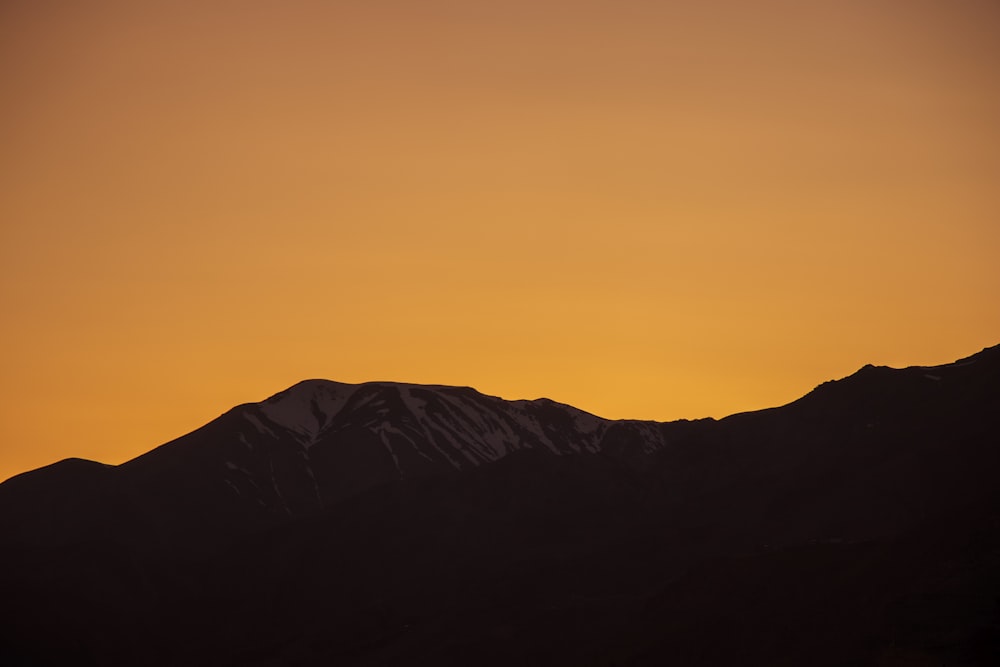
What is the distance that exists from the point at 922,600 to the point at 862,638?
8659 millimetres

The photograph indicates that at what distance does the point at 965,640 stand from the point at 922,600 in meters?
13.4

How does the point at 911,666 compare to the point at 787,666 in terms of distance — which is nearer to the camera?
Result: the point at 911,666

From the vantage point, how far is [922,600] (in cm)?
19862

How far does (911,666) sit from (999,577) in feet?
71.4

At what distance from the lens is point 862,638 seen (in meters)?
196

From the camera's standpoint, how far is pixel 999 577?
19900 centimetres

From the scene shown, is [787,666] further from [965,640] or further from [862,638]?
[965,640]

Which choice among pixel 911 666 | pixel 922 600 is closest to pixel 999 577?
pixel 922 600

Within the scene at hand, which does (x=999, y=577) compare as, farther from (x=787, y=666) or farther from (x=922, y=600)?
(x=787, y=666)

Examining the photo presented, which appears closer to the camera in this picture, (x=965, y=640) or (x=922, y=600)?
(x=965, y=640)

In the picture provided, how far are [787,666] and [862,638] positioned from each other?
360 inches

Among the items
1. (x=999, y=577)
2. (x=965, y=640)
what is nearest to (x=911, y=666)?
(x=965, y=640)

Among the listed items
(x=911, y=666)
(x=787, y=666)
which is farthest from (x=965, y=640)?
(x=787, y=666)

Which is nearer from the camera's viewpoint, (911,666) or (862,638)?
(911,666)
